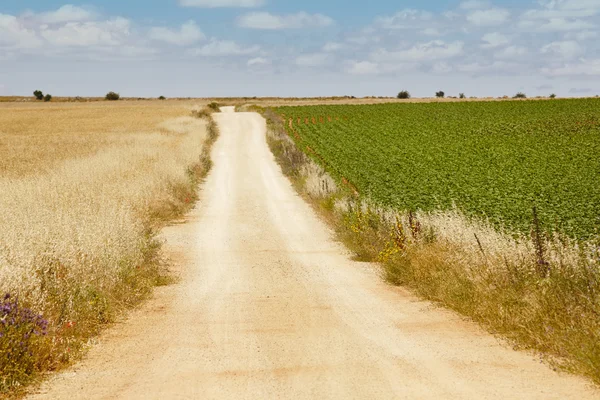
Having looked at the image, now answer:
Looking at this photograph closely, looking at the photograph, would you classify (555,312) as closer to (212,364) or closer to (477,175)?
Result: (212,364)

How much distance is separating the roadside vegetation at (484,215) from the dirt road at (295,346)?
0.53 m

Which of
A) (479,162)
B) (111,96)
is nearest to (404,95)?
(111,96)

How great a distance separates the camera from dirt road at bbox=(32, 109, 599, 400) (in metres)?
6.71

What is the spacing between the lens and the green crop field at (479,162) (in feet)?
59.0

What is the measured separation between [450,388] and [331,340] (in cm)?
223

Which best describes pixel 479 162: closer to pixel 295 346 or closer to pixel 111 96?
pixel 295 346

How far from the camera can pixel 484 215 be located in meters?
17.1

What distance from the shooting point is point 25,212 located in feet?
44.0

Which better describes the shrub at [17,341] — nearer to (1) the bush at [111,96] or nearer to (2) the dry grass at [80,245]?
(2) the dry grass at [80,245]

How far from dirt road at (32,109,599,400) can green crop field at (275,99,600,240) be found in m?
6.00

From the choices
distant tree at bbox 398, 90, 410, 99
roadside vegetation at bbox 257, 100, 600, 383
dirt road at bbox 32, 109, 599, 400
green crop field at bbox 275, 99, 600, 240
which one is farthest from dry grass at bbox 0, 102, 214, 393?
distant tree at bbox 398, 90, 410, 99

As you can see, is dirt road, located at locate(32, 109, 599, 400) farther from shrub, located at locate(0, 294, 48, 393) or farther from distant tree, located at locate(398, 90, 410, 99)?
distant tree, located at locate(398, 90, 410, 99)

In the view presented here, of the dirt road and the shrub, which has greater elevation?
the shrub

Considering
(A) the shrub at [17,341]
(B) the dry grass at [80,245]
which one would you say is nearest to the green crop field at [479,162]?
(B) the dry grass at [80,245]
